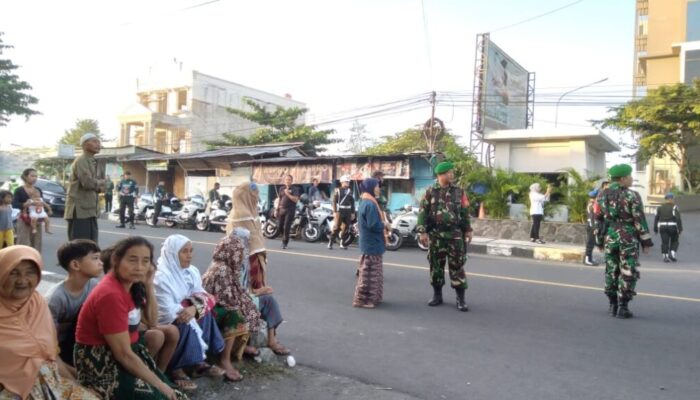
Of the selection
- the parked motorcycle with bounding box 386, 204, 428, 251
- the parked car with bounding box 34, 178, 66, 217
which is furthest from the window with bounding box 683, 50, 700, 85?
the parked car with bounding box 34, 178, 66, 217

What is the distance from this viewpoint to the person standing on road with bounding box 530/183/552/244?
14.0m

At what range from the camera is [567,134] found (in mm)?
19188

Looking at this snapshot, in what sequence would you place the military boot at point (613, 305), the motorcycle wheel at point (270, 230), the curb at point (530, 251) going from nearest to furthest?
the military boot at point (613, 305), the curb at point (530, 251), the motorcycle wheel at point (270, 230)

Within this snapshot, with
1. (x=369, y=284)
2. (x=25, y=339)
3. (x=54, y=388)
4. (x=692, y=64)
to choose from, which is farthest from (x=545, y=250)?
(x=692, y=64)

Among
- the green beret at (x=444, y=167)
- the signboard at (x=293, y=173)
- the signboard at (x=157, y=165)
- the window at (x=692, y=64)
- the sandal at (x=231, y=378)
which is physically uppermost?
the window at (x=692, y=64)

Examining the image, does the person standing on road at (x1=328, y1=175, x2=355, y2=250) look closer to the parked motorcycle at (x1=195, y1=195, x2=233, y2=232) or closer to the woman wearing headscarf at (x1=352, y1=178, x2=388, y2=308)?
the parked motorcycle at (x1=195, y1=195, x2=233, y2=232)

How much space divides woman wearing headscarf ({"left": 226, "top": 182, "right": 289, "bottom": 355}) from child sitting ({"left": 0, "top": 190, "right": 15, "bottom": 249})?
473cm

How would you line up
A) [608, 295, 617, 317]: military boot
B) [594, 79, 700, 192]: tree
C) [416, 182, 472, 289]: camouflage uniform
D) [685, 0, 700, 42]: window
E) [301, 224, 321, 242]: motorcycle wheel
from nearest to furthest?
1. [608, 295, 617, 317]: military boot
2. [416, 182, 472, 289]: camouflage uniform
3. [301, 224, 321, 242]: motorcycle wheel
4. [594, 79, 700, 192]: tree
5. [685, 0, 700, 42]: window

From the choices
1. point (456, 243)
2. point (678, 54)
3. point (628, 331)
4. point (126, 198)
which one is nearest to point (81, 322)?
point (456, 243)

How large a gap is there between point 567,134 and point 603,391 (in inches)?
660

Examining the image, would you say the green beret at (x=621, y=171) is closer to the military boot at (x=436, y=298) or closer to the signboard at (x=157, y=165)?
the military boot at (x=436, y=298)

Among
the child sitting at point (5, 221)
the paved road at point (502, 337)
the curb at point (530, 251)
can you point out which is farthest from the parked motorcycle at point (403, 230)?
the child sitting at point (5, 221)

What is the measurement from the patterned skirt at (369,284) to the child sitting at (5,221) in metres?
5.34

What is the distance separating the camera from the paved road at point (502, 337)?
4.09 metres
